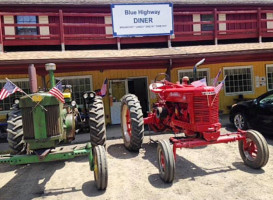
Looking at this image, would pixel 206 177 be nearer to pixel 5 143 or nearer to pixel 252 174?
pixel 252 174

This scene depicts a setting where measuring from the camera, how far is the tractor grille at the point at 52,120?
154 inches

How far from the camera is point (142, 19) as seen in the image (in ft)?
32.7

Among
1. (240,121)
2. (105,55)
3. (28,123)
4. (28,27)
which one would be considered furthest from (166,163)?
(28,27)

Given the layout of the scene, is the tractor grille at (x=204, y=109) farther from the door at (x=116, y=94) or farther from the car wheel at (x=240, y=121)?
the door at (x=116, y=94)

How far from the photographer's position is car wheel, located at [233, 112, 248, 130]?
24.6ft

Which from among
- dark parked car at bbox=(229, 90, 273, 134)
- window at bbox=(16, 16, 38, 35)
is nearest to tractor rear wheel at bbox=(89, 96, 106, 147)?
dark parked car at bbox=(229, 90, 273, 134)

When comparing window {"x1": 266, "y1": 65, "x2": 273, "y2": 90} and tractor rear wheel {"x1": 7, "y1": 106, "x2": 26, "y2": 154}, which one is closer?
tractor rear wheel {"x1": 7, "y1": 106, "x2": 26, "y2": 154}

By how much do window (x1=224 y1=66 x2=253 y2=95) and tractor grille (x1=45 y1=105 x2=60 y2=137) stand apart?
9600mm

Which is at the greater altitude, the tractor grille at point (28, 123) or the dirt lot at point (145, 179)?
the tractor grille at point (28, 123)

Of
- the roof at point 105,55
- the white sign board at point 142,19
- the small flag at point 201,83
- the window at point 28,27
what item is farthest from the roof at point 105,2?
the small flag at point 201,83

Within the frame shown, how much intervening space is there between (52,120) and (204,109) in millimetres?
2631

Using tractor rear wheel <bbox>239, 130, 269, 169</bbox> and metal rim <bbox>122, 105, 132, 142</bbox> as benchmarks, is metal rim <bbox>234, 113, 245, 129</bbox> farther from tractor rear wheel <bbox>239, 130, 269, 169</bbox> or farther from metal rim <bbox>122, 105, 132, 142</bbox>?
metal rim <bbox>122, 105, 132, 142</bbox>

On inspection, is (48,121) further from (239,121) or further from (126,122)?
(239,121)

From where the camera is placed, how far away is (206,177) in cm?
435
